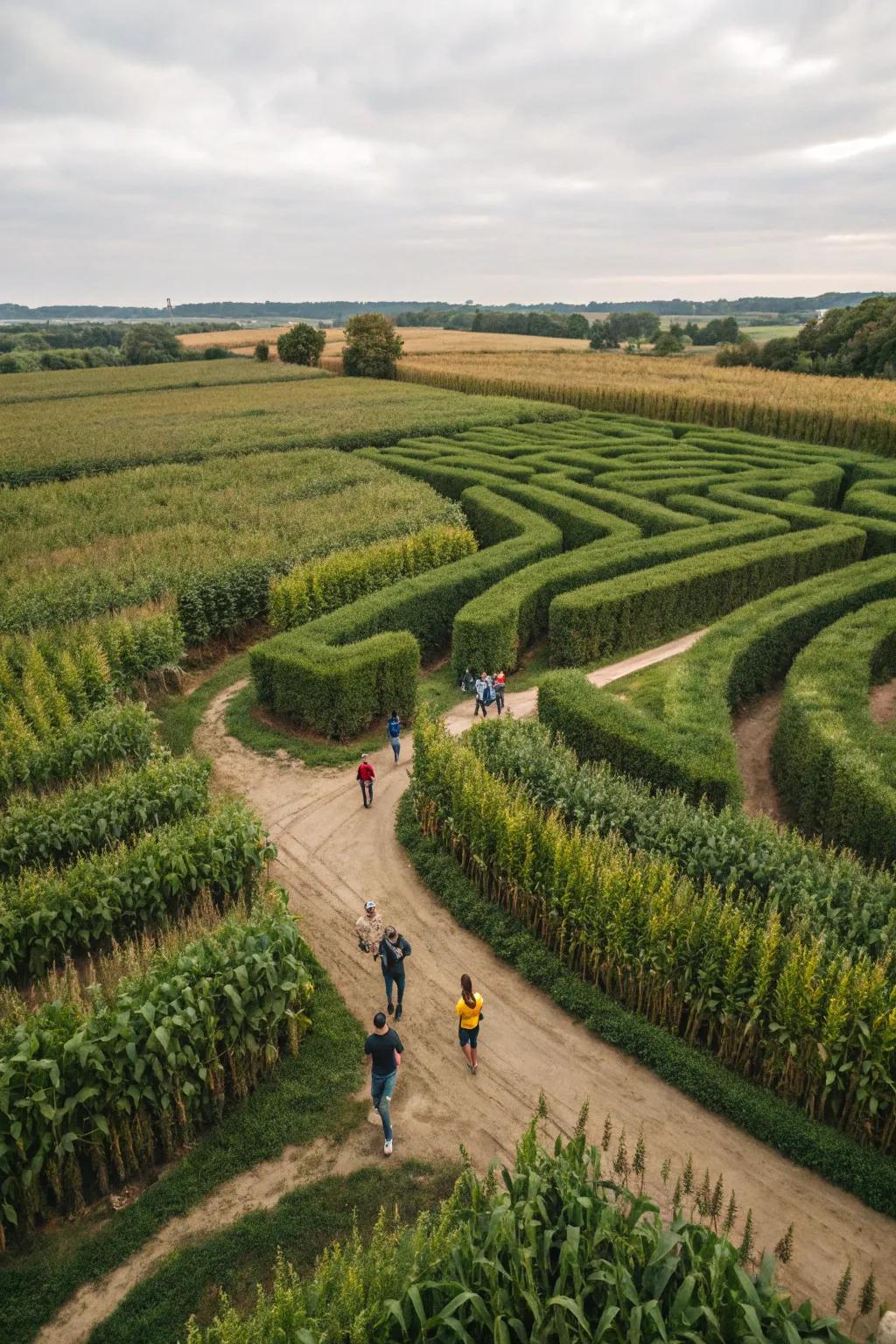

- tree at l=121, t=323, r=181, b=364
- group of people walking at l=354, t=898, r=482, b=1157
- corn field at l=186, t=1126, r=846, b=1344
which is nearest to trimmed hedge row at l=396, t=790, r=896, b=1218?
group of people walking at l=354, t=898, r=482, b=1157

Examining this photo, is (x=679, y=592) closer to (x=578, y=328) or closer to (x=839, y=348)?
(x=839, y=348)

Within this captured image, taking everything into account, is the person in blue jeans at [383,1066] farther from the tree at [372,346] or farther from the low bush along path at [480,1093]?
the tree at [372,346]

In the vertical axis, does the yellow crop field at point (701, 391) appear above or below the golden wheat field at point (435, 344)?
below

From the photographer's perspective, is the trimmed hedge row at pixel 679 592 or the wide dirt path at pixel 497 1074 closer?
the wide dirt path at pixel 497 1074

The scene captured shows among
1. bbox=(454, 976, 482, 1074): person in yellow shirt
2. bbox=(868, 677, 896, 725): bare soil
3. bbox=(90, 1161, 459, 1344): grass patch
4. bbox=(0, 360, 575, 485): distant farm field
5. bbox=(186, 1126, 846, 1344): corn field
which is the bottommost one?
bbox=(90, 1161, 459, 1344): grass patch

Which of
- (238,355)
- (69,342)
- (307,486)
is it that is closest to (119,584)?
(307,486)

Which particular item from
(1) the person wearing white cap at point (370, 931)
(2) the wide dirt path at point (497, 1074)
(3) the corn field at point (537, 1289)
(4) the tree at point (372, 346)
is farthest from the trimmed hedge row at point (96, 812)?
(4) the tree at point (372, 346)

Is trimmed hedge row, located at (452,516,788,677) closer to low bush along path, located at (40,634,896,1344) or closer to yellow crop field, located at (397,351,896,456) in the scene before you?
low bush along path, located at (40,634,896,1344)
